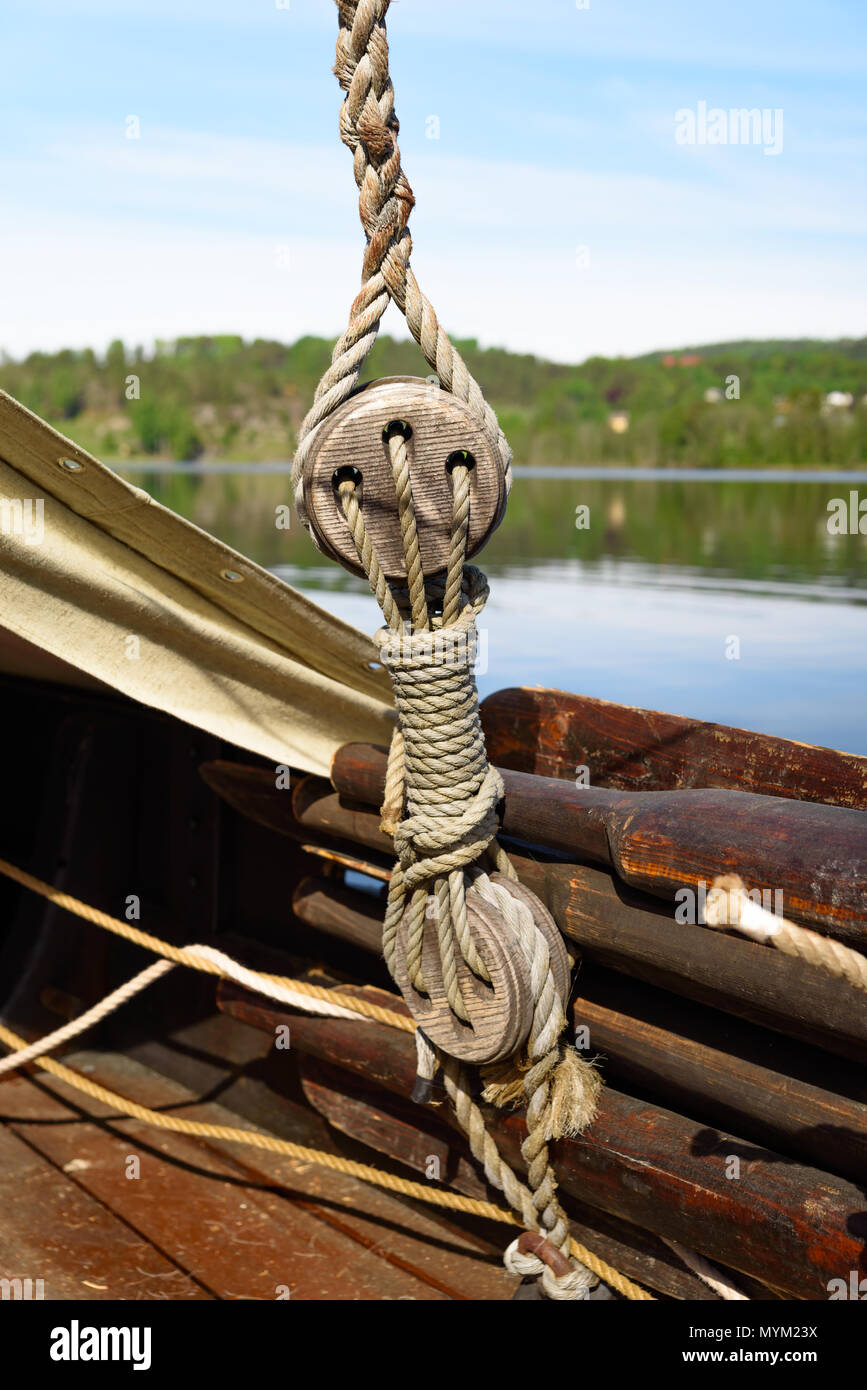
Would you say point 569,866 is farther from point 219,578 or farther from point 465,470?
point 219,578

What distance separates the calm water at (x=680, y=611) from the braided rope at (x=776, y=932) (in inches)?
122

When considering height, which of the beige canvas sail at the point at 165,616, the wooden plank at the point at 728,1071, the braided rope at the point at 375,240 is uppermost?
the braided rope at the point at 375,240

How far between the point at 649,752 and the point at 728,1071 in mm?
904

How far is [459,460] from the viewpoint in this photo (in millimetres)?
2051

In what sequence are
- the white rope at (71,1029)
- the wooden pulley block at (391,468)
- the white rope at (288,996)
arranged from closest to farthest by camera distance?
1. the wooden pulley block at (391,468)
2. the white rope at (288,996)
3. the white rope at (71,1029)

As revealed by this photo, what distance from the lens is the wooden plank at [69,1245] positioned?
2.64m

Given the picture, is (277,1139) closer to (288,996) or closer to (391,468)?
(288,996)

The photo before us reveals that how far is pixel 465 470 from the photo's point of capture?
2041mm

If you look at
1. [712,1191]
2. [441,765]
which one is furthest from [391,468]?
[712,1191]

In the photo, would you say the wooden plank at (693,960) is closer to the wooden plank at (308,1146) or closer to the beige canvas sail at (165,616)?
the beige canvas sail at (165,616)

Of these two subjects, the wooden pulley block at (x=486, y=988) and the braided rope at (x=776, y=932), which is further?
the wooden pulley block at (x=486, y=988)

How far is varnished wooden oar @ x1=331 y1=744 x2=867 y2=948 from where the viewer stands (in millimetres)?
1793

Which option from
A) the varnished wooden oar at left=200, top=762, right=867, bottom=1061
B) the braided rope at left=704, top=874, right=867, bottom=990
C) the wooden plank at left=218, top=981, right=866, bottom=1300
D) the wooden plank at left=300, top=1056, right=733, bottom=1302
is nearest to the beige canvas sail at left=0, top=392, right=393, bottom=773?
the varnished wooden oar at left=200, top=762, right=867, bottom=1061

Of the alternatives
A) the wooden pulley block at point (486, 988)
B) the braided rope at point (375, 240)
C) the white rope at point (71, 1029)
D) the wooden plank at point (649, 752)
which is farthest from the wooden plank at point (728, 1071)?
the white rope at point (71, 1029)
